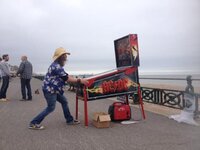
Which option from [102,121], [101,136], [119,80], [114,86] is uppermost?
[119,80]

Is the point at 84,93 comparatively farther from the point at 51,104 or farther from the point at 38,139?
the point at 38,139

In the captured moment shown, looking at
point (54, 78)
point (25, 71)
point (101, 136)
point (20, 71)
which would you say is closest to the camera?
point (101, 136)

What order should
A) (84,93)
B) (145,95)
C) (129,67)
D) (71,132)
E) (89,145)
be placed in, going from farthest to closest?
1. (145,95)
2. (129,67)
3. (84,93)
4. (71,132)
5. (89,145)

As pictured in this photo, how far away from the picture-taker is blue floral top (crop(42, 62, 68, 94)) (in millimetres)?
7984

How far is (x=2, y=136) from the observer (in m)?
7.15

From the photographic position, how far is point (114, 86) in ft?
29.2

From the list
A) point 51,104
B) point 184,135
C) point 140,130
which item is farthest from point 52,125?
point 184,135

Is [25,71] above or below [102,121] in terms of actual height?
above

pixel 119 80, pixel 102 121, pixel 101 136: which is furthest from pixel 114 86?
pixel 101 136

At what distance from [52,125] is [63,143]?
2.09 m

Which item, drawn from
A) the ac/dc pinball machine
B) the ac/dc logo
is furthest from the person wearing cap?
the ac/dc logo

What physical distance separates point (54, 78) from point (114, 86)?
5.48 ft

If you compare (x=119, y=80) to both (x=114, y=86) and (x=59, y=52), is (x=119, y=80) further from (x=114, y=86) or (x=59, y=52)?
(x=59, y=52)

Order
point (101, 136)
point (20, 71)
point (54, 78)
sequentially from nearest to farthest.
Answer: point (101, 136)
point (54, 78)
point (20, 71)
